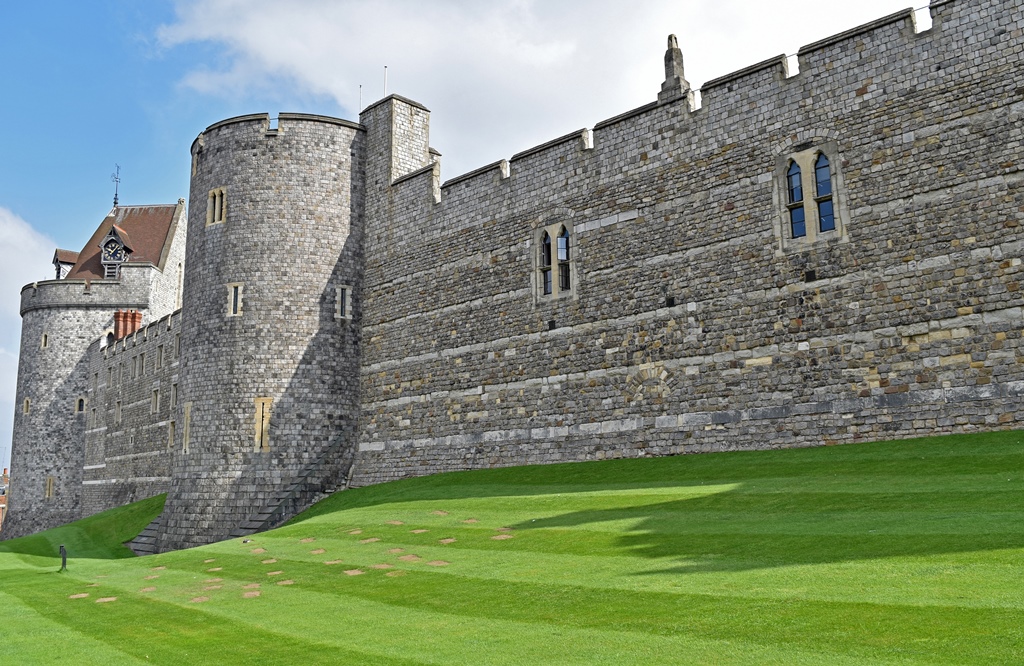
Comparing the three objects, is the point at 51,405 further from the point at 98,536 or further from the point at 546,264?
the point at 546,264

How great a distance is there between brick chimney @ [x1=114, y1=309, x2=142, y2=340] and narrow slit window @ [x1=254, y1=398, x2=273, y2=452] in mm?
26480

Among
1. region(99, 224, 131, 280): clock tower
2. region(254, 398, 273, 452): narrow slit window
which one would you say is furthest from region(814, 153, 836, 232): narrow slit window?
region(99, 224, 131, 280): clock tower

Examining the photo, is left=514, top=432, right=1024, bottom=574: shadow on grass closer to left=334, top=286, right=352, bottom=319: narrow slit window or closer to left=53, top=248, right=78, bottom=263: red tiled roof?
left=334, top=286, right=352, bottom=319: narrow slit window

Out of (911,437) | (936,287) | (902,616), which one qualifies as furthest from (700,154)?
(902,616)

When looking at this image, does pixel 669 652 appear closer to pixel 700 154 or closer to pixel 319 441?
pixel 700 154

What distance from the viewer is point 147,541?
2650 centimetres

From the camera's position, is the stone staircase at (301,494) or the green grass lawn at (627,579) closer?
the green grass lawn at (627,579)

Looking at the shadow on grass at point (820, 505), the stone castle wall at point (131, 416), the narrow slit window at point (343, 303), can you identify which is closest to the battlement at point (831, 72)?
the shadow on grass at point (820, 505)

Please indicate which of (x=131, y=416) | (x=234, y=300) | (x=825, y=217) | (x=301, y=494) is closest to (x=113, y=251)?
(x=131, y=416)

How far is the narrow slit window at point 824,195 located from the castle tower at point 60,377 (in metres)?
41.5

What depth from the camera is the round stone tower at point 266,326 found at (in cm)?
2381

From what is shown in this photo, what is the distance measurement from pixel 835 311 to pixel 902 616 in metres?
9.41

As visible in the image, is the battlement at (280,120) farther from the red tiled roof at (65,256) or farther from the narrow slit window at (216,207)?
the red tiled roof at (65,256)

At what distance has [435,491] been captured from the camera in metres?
19.5
